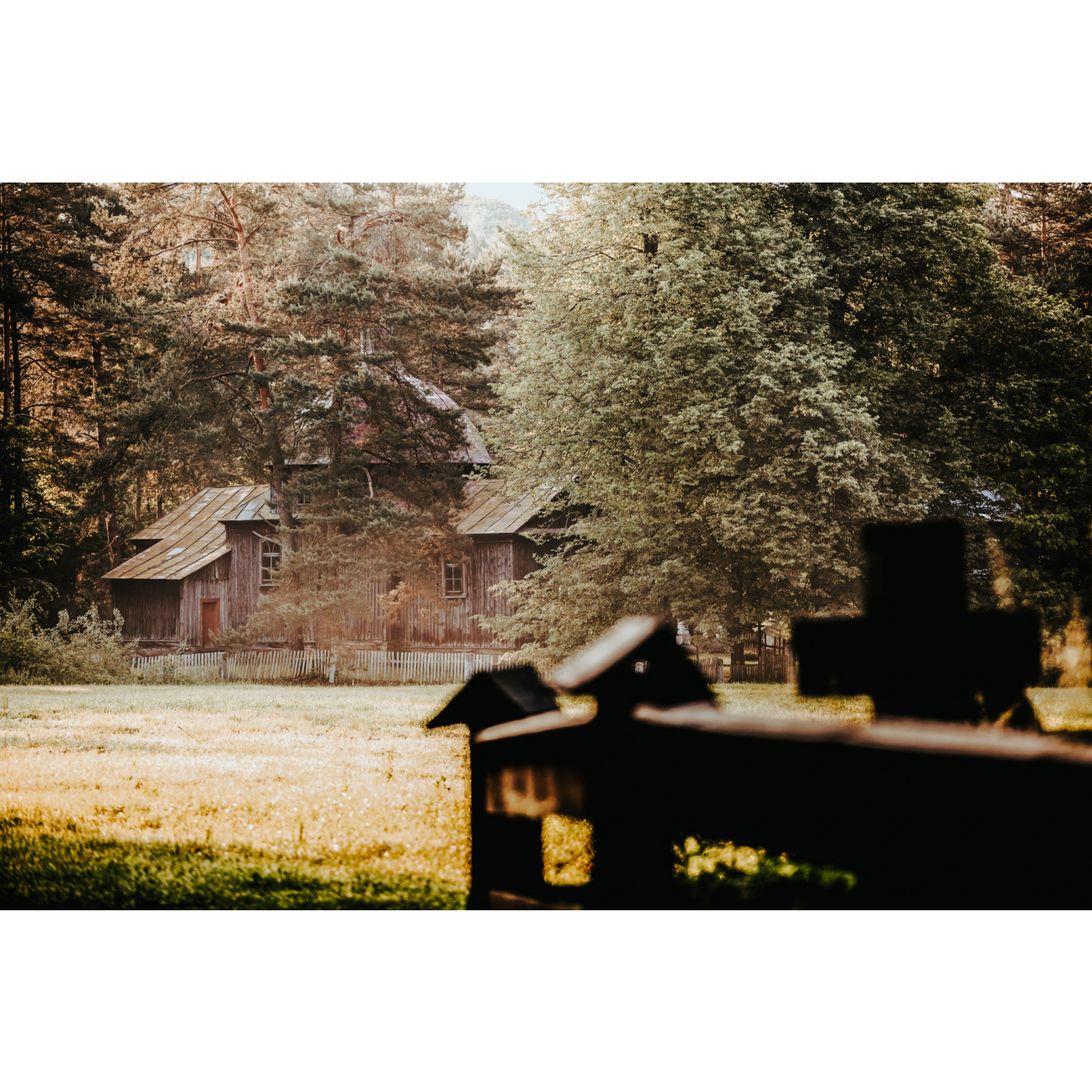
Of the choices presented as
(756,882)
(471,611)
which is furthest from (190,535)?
(756,882)

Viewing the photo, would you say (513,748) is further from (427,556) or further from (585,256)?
(585,256)

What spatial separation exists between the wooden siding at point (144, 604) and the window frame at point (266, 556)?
0.45 m

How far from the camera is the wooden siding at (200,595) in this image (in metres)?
6.09

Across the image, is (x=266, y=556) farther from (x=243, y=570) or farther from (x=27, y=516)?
(x=27, y=516)

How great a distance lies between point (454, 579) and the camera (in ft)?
19.5

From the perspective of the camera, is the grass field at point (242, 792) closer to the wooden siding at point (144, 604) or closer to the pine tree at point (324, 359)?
the wooden siding at point (144, 604)

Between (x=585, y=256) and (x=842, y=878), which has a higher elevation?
(x=585, y=256)

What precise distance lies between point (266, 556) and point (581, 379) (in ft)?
6.67

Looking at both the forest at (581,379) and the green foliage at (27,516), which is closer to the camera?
the forest at (581,379)

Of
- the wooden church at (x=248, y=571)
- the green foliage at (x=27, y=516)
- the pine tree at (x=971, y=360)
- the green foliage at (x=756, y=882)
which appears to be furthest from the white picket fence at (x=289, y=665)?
the pine tree at (x=971, y=360)

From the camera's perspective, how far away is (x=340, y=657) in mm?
6031

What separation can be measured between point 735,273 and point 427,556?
2.31m

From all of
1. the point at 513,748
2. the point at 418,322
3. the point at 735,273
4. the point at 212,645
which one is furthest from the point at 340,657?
the point at 735,273

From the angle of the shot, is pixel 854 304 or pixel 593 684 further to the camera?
pixel 854 304
